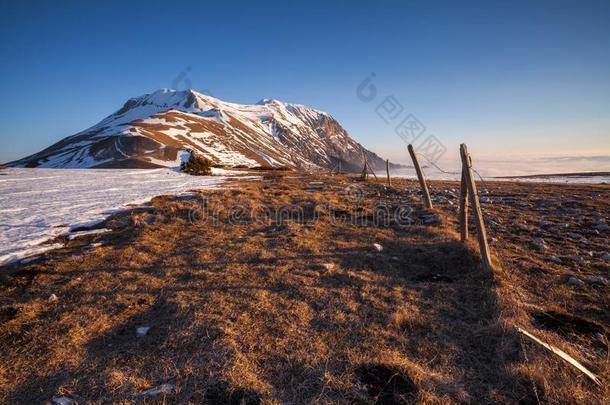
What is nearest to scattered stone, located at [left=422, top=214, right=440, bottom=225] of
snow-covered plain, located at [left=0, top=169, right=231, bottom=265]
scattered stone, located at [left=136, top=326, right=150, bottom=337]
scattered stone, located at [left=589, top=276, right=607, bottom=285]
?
scattered stone, located at [left=589, top=276, right=607, bottom=285]

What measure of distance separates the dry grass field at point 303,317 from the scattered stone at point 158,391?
0.9 inches

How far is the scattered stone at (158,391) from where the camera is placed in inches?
150

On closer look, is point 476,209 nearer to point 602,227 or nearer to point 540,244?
point 540,244

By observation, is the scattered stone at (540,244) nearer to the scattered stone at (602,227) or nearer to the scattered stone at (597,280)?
the scattered stone at (597,280)

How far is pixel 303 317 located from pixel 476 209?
16.4 ft

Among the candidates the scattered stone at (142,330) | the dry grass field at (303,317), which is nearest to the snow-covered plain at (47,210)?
the dry grass field at (303,317)

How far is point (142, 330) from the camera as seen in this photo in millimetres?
5230

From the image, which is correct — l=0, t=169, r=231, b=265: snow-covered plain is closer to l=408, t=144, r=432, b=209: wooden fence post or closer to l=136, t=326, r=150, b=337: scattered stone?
l=136, t=326, r=150, b=337: scattered stone

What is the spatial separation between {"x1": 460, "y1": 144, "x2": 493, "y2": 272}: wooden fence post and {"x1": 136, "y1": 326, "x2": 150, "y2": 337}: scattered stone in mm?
7464

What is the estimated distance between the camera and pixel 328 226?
37.4ft

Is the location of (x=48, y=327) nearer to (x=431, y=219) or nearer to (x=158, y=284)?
(x=158, y=284)

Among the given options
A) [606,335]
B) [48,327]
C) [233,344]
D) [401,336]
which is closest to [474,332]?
[401,336]

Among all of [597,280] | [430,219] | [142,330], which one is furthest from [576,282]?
[142,330]

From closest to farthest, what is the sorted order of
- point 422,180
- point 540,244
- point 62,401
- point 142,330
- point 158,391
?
point 62,401 → point 158,391 → point 142,330 → point 540,244 → point 422,180
